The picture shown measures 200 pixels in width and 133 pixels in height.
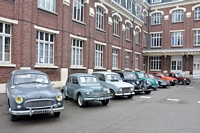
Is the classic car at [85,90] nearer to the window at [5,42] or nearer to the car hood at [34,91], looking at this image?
the car hood at [34,91]

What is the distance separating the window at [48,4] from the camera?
14.7 m

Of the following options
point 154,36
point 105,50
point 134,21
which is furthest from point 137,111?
point 154,36

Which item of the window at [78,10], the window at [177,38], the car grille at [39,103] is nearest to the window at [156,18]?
the window at [177,38]

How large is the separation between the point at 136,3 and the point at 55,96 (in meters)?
27.1

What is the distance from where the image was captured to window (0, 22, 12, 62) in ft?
39.8

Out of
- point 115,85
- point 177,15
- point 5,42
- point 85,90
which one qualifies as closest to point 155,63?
point 177,15

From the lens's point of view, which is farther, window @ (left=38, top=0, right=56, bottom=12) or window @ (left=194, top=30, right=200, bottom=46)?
window @ (left=194, top=30, right=200, bottom=46)

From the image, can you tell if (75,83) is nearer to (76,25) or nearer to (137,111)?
(137,111)

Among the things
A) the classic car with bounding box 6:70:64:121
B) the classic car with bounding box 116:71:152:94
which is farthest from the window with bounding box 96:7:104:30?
the classic car with bounding box 6:70:64:121

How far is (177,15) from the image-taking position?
33.0 meters

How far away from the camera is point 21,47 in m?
12.9

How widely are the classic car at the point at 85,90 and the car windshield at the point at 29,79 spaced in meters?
1.90

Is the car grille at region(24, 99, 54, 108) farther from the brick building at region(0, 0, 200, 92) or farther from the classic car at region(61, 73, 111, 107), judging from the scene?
the brick building at region(0, 0, 200, 92)

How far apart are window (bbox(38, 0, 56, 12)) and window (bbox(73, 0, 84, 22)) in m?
2.51
